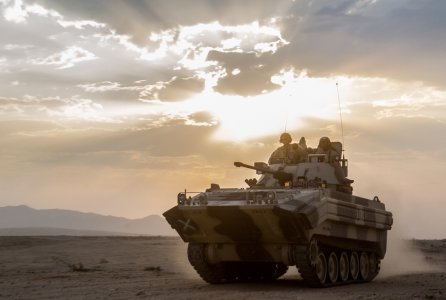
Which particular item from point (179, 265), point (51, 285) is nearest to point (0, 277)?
point (51, 285)

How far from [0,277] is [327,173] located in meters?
10.4

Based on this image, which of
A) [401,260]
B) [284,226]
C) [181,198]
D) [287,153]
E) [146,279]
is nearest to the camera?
[284,226]

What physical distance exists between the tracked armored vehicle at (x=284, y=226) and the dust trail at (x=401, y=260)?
573 cm

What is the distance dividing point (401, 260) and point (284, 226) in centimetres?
1356

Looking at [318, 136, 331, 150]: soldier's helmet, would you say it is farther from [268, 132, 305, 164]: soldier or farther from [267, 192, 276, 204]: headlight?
[267, 192, 276, 204]: headlight

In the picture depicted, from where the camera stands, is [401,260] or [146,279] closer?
[146,279]

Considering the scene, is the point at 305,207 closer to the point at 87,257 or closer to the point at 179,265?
the point at 179,265

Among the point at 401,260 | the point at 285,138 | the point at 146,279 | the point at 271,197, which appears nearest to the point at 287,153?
the point at 285,138

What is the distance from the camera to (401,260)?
30562mm

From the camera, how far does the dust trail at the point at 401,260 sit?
29.0 metres

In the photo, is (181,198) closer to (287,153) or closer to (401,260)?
(287,153)

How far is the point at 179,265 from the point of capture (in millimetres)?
29625

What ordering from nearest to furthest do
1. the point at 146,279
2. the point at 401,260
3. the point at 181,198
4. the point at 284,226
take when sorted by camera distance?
the point at 284,226
the point at 181,198
the point at 146,279
the point at 401,260

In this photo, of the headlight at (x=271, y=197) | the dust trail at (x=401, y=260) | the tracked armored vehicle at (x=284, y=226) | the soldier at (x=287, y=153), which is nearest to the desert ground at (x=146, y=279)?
the dust trail at (x=401, y=260)
